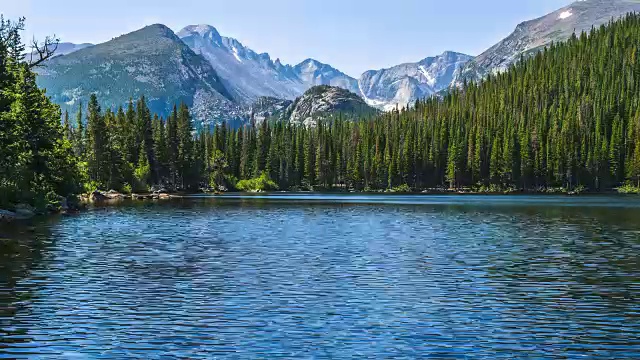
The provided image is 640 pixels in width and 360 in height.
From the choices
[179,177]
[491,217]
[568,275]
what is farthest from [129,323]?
[179,177]

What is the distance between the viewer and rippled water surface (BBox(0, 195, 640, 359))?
66.8 feet

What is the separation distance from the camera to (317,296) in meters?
28.6

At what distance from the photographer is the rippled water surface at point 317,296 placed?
20375 millimetres

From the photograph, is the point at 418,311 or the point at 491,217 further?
the point at 491,217

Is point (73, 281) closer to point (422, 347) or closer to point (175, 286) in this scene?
point (175, 286)

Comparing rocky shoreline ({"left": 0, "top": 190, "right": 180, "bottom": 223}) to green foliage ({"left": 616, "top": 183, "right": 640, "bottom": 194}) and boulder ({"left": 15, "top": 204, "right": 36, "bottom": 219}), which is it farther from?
green foliage ({"left": 616, "top": 183, "right": 640, "bottom": 194})

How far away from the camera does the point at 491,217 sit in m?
81.6

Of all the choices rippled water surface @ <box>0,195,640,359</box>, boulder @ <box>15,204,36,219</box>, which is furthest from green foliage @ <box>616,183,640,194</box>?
boulder @ <box>15,204,36,219</box>

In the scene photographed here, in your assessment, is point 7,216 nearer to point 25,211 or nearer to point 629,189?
point 25,211

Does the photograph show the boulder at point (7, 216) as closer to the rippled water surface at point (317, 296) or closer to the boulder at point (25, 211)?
the boulder at point (25, 211)

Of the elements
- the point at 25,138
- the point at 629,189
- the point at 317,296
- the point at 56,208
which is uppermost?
the point at 25,138

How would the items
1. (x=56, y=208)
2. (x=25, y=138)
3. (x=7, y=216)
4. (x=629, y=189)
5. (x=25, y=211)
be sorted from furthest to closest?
(x=629, y=189)
(x=56, y=208)
(x=25, y=138)
(x=25, y=211)
(x=7, y=216)

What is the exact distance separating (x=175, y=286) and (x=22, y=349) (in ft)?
37.9

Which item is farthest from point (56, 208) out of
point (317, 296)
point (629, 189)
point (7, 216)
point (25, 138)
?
point (629, 189)
